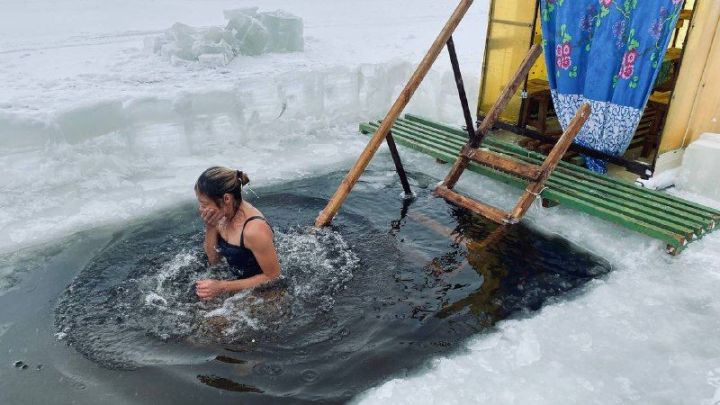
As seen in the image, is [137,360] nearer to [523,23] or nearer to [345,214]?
[345,214]

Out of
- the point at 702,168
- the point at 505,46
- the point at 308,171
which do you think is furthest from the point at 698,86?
the point at 308,171

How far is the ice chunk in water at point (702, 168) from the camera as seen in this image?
5.72 meters

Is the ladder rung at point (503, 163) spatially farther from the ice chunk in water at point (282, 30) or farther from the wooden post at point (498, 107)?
the ice chunk in water at point (282, 30)

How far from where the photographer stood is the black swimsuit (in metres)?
4.03

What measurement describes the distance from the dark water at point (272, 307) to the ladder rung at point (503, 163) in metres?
0.68

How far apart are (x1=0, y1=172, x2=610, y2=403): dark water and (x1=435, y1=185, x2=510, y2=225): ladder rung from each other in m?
0.30

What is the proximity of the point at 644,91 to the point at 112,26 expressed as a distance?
17010 mm

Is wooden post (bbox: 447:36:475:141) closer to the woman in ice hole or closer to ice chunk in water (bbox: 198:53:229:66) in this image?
the woman in ice hole

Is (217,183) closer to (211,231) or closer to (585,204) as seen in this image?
(211,231)

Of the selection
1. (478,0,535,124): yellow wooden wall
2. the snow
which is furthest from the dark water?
(478,0,535,124): yellow wooden wall

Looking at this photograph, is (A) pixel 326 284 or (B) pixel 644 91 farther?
(B) pixel 644 91

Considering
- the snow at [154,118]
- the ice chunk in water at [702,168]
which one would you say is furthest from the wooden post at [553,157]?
the snow at [154,118]

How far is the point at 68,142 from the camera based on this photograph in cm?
659

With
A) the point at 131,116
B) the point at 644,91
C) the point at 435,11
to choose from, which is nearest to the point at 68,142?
the point at 131,116
